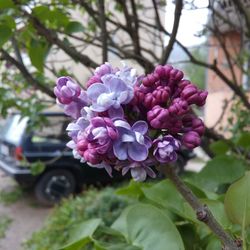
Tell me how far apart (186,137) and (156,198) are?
0.43 metres

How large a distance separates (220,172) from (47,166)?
6.55 meters

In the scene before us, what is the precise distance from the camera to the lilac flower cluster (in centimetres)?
78

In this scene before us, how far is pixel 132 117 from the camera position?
84 cm

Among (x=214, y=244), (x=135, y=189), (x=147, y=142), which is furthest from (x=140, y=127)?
(x=135, y=189)

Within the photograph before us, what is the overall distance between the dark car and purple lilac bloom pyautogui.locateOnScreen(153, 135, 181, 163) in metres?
6.71

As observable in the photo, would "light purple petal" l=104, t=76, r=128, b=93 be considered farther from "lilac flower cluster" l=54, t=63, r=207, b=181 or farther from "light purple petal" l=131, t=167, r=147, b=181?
"light purple petal" l=131, t=167, r=147, b=181

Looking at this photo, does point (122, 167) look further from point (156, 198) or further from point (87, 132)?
point (156, 198)

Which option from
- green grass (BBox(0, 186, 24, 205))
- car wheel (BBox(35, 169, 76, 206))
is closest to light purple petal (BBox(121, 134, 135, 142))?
car wheel (BBox(35, 169, 76, 206))

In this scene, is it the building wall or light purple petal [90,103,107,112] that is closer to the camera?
Answer: light purple petal [90,103,107,112]

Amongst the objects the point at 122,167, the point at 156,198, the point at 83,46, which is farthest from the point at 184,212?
the point at 83,46

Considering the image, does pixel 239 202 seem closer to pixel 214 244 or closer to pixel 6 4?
pixel 214 244

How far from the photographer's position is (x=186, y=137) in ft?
2.71

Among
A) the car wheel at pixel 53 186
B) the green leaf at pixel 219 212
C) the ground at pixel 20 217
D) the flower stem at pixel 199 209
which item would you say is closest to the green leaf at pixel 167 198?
the green leaf at pixel 219 212

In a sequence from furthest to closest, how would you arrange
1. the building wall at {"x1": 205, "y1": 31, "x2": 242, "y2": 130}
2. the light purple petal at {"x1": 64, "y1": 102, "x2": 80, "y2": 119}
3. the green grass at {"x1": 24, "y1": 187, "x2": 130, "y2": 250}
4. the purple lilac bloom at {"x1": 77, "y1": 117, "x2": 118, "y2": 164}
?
1. the green grass at {"x1": 24, "y1": 187, "x2": 130, "y2": 250}
2. the building wall at {"x1": 205, "y1": 31, "x2": 242, "y2": 130}
3. the light purple petal at {"x1": 64, "y1": 102, "x2": 80, "y2": 119}
4. the purple lilac bloom at {"x1": 77, "y1": 117, "x2": 118, "y2": 164}
